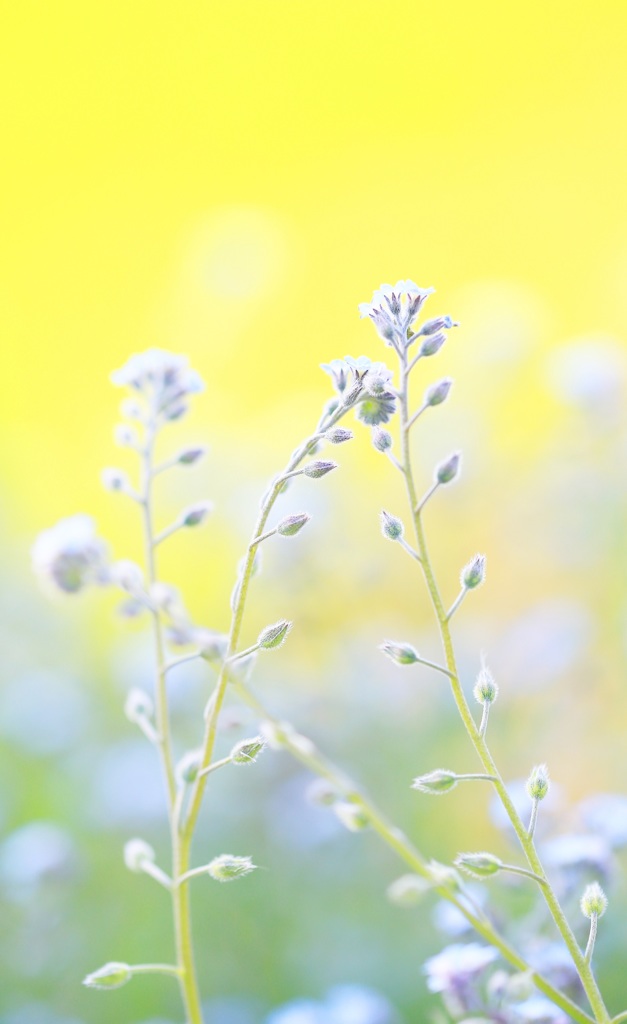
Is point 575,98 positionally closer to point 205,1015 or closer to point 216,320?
point 216,320

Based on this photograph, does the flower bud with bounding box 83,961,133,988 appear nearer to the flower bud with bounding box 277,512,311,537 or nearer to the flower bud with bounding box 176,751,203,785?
the flower bud with bounding box 176,751,203,785

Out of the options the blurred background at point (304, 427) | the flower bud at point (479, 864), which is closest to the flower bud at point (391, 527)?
the flower bud at point (479, 864)

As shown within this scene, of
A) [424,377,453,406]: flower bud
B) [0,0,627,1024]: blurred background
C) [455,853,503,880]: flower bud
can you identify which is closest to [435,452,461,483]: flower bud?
[424,377,453,406]: flower bud

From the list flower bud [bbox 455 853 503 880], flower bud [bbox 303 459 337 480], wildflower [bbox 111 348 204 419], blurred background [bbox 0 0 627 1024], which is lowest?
flower bud [bbox 455 853 503 880]

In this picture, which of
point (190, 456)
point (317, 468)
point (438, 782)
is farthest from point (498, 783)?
point (190, 456)

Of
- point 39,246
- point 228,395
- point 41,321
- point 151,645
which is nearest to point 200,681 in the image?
point 151,645
